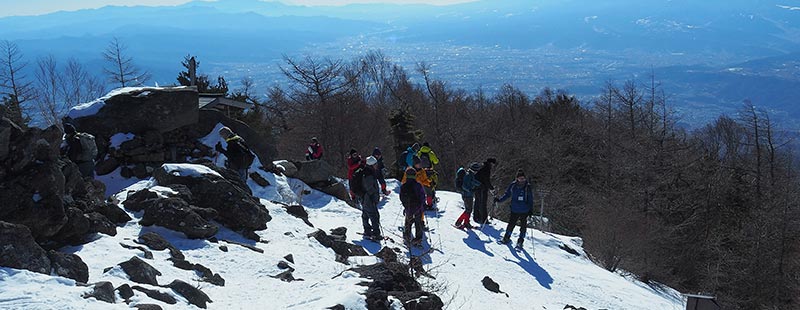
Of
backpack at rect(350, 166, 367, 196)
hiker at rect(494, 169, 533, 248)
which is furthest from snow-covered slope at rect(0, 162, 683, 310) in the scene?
backpack at rect(350, 166, 367, 196)

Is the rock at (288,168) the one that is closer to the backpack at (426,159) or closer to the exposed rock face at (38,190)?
the backpack at (426,159)

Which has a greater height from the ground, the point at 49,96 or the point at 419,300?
the point at 419,300

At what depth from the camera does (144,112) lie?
55.4ft

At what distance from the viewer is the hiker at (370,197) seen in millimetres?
12242

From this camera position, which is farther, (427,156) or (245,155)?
(427,156)

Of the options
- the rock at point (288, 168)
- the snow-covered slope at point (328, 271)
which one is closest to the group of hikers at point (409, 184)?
the snow-covered slope at point (328, 271)

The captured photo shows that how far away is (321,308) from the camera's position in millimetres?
6988

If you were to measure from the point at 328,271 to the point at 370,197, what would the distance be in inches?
107

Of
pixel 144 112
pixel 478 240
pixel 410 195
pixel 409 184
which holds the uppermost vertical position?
pixel 144 112

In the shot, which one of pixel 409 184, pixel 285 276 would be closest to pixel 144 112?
pixel 409 184

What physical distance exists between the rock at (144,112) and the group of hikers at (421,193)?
18.2 ft

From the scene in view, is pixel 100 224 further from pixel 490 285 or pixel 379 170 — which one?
pixel 379 170

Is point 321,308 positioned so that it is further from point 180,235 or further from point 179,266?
point 180,235

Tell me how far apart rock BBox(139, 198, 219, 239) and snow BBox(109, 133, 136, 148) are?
6950 mm
